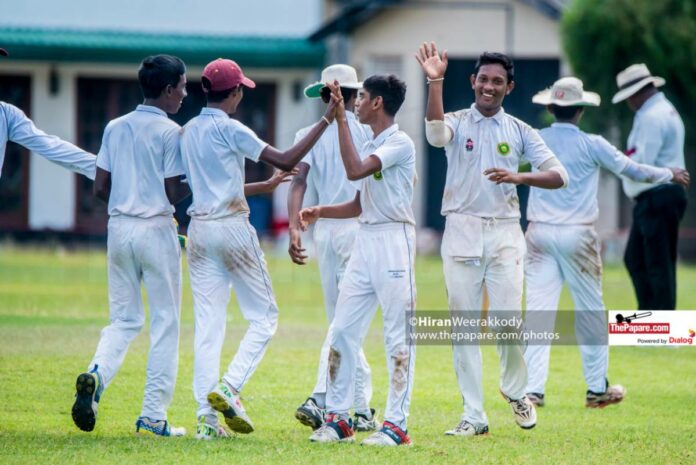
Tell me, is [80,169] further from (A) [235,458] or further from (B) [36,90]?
(B) [36,90]

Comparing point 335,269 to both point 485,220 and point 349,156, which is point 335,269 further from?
point 349,156

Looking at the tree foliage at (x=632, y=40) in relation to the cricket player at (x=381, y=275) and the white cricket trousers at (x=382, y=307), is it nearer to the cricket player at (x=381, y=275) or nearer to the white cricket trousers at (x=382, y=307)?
the cricket player at (x=381, y=275)

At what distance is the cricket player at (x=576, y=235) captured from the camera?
10.9 meters

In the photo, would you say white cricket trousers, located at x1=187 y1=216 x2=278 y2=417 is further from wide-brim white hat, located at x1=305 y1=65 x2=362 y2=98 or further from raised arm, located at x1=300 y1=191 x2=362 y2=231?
wide-brim white hat, located at x1=305 y1=65 x2=362 y2=98

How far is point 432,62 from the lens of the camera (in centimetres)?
866

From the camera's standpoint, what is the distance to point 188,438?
8.73 meters

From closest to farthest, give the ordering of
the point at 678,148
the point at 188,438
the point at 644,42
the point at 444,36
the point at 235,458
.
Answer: the point at 235,458 < the point at 188,438 < the point at 678,148 < the point at 644,42 < the point at 444,36

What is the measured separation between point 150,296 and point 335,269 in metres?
1.50

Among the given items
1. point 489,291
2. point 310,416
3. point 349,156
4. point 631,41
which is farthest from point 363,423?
point 631,41

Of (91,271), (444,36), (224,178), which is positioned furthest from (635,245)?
(444,36)

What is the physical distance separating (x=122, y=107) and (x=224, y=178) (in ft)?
71.0

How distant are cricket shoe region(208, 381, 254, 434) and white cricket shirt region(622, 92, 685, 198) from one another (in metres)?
6.35

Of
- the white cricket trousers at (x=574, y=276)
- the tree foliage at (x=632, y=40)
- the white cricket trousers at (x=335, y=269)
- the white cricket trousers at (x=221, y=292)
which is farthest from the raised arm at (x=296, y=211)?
the tree foliage at (x=632, y=40)

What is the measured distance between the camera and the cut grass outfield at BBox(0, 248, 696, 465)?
325 inches
